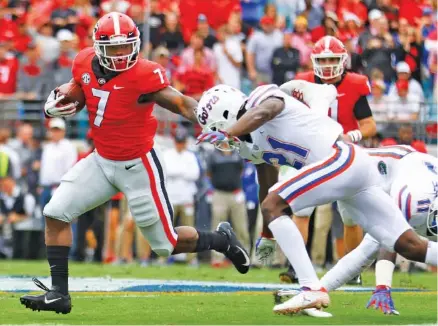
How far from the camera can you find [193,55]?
15453 millimetres

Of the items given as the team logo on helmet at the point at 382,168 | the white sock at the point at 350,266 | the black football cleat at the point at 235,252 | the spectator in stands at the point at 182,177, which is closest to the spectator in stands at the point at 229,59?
the spectator in stands at the point at 182,177

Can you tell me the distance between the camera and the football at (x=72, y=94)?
7.66 m

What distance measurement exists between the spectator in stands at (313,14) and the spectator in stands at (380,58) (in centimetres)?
114

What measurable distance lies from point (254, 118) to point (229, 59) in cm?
874

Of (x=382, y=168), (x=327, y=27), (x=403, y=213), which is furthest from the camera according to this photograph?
(x=327, y=27)

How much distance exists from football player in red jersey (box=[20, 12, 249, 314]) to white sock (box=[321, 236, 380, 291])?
1190 millimetres

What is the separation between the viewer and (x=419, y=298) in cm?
876

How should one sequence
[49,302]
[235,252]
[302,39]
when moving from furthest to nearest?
1. [302,39]
2. [235,252]
3. [49,302]

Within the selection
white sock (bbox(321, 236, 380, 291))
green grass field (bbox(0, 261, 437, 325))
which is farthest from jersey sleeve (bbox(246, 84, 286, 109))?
green grass field (bbox(0, 261, 437, 325))

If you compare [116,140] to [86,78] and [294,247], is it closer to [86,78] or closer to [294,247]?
[86,78]

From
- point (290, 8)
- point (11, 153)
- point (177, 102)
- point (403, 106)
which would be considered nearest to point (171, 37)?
point (290, 8)

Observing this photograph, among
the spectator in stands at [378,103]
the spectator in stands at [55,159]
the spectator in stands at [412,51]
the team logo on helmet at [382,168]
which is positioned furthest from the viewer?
the spectator in stands at [412,51]

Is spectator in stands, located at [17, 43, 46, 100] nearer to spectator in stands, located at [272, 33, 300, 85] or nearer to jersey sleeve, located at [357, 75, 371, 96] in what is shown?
spectator in stands, located at [272, 33, 300, 85]

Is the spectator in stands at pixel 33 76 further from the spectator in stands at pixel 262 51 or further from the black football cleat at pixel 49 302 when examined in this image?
the black football cleat at pixel 49 302
